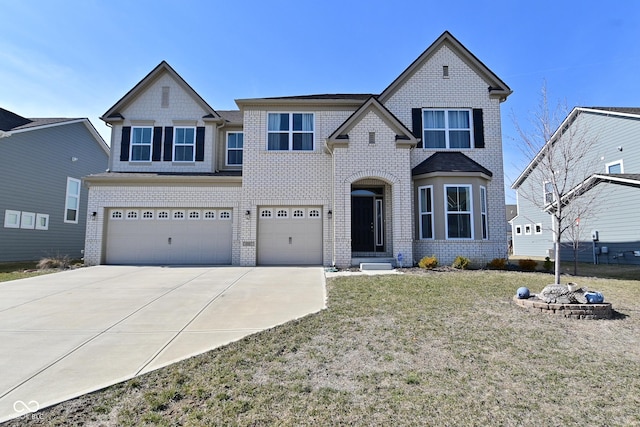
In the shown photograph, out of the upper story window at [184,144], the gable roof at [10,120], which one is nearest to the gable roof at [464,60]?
the upper story window at [184,144]

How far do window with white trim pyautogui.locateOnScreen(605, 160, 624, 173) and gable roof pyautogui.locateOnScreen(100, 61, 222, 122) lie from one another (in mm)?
20585

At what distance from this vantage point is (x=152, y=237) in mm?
14992

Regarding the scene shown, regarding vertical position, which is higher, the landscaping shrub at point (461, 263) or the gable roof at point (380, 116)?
the gable roof at point (380, 116)

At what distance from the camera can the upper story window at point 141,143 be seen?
53.8ft

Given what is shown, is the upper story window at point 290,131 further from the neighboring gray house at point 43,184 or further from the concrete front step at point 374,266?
the neighboring gray house at point 43,184

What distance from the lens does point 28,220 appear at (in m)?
17.8

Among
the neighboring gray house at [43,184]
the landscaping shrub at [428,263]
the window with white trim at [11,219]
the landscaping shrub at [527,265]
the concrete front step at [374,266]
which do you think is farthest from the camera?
the neighboring gray house at [43,184]

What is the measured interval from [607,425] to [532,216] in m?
24.8

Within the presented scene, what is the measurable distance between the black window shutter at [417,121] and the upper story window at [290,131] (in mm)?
4358

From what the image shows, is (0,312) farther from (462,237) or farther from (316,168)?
(462,237)

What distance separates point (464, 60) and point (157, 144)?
14529 mm

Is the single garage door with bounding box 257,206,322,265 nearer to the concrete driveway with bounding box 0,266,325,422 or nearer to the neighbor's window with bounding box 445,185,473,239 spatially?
the concrete driveway with bounding box 0,266,325,422

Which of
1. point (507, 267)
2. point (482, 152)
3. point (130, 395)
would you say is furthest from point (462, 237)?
point (130, 395)

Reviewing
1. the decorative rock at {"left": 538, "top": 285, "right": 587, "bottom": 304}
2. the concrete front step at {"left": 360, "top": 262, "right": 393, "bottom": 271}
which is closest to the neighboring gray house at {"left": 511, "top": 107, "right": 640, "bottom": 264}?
the concrete front step at {"left": 360, "top": 262, "right": 393, "bottom": 271}
